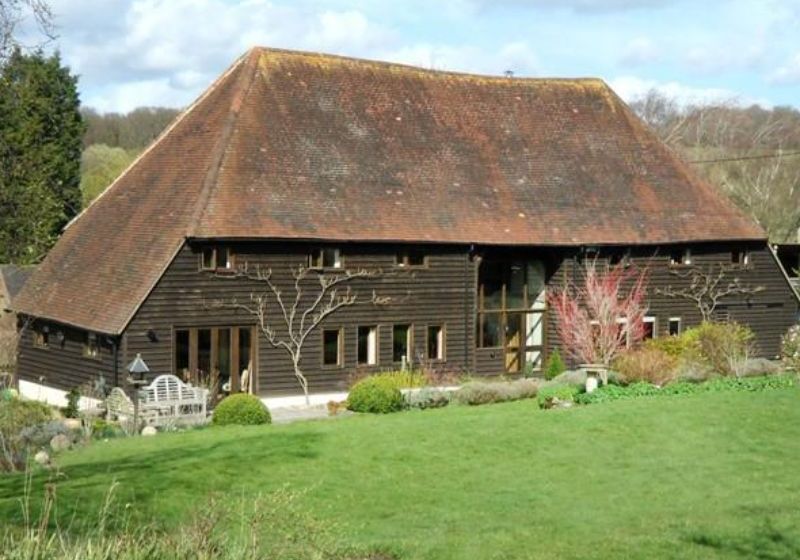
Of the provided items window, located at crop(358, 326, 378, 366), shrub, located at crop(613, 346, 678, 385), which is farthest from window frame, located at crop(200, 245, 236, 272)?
shrub, located at crop(613, 346, 678, 385)

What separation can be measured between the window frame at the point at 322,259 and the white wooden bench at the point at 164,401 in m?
4.86

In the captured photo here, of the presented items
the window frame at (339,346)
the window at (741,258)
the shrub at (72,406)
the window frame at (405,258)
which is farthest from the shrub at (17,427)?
the window at (741,258)

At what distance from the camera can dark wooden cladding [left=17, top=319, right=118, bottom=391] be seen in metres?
27.6

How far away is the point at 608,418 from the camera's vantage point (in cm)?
2005

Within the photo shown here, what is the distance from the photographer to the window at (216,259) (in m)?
28.0

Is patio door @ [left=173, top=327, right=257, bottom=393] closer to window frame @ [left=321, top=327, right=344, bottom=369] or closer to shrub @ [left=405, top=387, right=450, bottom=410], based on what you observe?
window frame @ [left=321, top=327, right=344, bottom=369]

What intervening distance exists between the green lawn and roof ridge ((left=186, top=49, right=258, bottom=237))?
7249mm

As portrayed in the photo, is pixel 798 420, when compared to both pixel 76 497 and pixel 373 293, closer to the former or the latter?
pixel 76 497

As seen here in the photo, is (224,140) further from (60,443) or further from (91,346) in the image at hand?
(60,443)

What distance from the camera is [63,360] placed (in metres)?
29.6

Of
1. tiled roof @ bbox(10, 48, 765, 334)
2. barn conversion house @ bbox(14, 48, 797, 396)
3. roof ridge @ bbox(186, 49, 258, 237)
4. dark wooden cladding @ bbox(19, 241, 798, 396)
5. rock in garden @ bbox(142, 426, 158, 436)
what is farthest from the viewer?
tiled roof @ bbox(10, 48, 765, 334)

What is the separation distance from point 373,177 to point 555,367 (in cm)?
718

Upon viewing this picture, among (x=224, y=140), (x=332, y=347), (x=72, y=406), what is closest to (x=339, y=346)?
(x=332, y=347)

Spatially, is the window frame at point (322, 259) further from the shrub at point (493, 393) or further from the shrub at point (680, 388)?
the shrub at point (680, 388)
